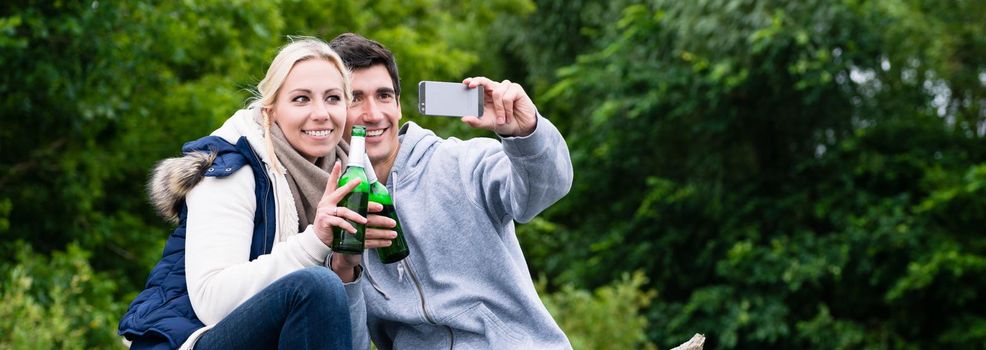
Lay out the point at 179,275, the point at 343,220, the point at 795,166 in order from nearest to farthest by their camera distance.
A: the point at 343,220, the point at 179,275, the point at 795,166

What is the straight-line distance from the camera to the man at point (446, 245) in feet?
10.8

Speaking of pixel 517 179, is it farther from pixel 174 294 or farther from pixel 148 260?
pixel 148 260

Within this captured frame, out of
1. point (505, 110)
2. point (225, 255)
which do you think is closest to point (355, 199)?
point (225, 255)

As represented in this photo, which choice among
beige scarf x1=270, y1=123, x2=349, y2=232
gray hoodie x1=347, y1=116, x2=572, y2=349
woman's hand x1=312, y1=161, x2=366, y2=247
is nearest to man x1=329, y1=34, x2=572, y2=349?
gray hoodie x1=347, y1=116, x2=572, y2=349

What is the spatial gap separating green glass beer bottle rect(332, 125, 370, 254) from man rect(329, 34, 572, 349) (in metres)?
0.48

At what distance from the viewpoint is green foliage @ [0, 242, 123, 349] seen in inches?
261

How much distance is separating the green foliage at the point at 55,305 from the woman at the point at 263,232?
3789 millimetres

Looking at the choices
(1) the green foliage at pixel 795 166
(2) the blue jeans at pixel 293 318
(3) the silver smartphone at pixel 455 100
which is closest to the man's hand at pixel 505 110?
(3) the silver smartphone at pixel 455 100

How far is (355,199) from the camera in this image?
2.85 meters

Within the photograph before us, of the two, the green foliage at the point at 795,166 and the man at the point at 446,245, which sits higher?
the man at the point at 446,245

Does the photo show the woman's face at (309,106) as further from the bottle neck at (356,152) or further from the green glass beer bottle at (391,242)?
the bottle neck at (356,152)

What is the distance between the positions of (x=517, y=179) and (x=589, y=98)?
11.7m

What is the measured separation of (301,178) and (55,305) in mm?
4653

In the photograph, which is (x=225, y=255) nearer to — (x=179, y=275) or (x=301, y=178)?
(x=179, y=275)
